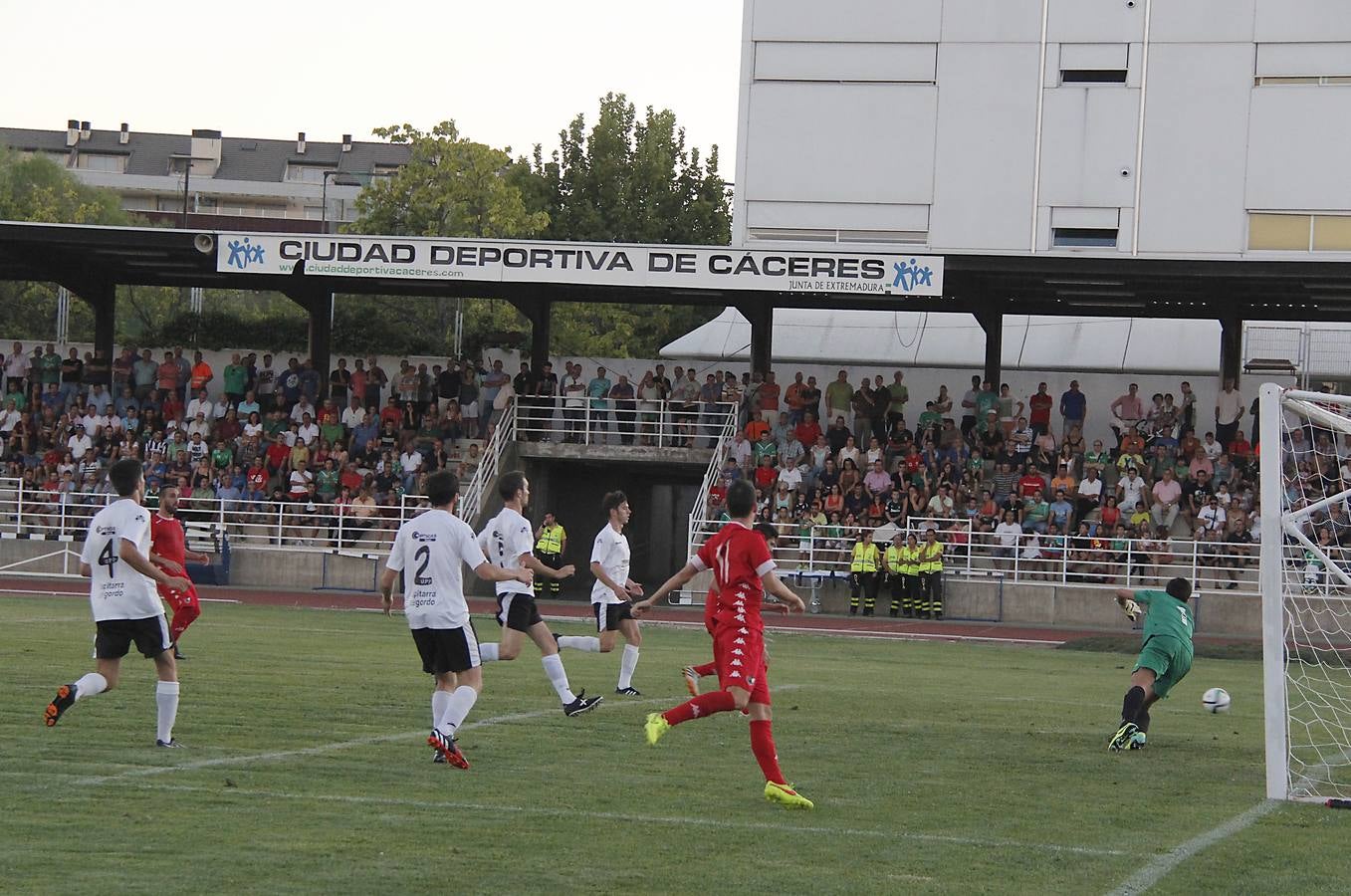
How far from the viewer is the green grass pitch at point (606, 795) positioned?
754 cm

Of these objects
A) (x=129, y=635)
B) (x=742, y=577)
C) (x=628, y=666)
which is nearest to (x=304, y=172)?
(x=628, y=666)

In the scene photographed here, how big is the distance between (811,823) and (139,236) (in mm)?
25800

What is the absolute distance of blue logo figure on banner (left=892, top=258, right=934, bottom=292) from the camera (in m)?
30.3

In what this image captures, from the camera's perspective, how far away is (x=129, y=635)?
10.8 m

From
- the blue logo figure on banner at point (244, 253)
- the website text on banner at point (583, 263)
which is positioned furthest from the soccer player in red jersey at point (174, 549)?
the blue logo figure on banner at point (244, 253)

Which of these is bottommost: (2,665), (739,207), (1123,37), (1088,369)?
(2,665)

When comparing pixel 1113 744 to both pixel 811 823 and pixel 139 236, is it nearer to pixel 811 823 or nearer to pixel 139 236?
pixel 811 823

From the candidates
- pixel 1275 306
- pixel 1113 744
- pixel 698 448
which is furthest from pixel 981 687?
pixel 1275 306

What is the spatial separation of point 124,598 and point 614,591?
16.9ft

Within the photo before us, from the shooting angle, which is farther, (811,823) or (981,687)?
(981,687)

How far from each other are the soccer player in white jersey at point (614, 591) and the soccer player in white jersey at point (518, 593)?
0.84 meters

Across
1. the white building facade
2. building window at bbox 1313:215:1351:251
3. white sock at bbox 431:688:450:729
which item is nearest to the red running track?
white sock at bbox 431:688:450:729

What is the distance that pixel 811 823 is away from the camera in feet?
29.2

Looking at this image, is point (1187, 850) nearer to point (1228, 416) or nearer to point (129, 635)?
point (129, 635)
